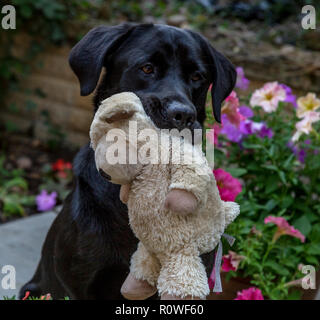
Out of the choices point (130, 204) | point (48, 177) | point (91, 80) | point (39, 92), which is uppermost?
point (91, 80)

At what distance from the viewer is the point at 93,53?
6.78ft

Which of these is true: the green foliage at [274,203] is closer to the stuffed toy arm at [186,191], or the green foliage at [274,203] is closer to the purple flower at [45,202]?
the stuffed toy arm at [186,191]

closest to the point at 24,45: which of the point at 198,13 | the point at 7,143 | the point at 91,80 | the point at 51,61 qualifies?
the point at 51,61

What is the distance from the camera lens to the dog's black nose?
1.75 meters

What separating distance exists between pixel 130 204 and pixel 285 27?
416 centimetres

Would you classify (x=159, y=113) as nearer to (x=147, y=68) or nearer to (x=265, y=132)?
(x=147, y=68)

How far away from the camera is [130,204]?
1.37 m

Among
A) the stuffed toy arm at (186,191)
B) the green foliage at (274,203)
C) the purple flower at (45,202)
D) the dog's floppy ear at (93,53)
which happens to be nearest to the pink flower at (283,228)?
the green foliage at (274,203)

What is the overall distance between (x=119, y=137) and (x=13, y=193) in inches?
120

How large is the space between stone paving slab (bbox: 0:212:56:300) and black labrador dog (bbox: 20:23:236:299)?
29.6 inches

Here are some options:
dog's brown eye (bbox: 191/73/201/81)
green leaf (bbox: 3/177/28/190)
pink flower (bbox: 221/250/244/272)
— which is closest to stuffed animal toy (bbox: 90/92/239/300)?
dog's brown eye (bbox: 191/73/201/81)

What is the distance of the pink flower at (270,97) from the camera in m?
2.72

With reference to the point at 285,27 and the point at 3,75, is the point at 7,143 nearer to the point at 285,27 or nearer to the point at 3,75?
the point at 3,75

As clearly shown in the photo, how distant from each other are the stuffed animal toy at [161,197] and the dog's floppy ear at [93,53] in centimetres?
69
